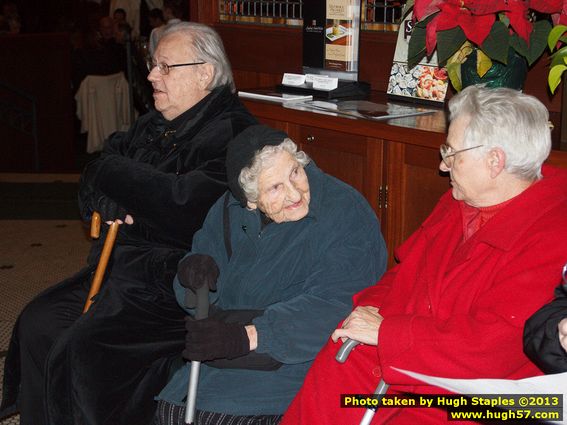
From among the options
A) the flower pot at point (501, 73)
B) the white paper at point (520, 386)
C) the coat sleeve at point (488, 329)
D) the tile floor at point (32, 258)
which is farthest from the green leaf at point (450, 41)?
the tile floor at point (32, 258)

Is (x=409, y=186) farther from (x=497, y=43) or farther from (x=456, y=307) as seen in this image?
(x=456, y=307)

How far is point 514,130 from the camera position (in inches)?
73.6

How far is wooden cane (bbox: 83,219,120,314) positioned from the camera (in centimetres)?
280

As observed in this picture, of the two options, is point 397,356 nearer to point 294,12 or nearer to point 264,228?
point 264,228

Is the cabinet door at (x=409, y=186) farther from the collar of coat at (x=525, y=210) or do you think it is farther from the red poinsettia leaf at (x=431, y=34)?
the collar of coat at (x=525, y=210)

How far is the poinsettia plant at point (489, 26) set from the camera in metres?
2.21

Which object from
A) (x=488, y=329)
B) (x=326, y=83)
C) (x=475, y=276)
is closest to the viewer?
(x=488, y=329)

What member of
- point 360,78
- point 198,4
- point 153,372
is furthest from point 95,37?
point 153,372

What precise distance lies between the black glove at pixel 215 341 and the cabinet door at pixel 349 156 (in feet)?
2.27

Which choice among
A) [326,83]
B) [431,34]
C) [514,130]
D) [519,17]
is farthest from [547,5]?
[326,83]

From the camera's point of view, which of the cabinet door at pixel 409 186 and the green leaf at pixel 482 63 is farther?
the cabinet door at pixel 409 186

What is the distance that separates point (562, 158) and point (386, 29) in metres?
1.27

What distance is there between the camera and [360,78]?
3.31m

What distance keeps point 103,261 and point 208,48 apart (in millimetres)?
830
